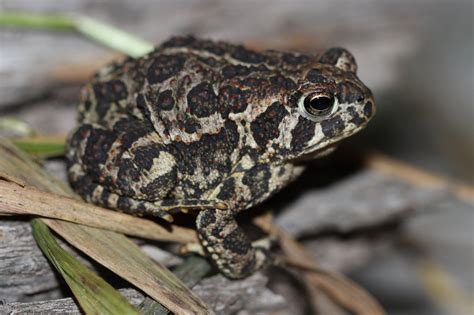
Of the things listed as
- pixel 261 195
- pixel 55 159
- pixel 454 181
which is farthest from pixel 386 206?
pixel 55 159

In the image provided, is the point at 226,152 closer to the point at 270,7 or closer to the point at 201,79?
the point at 201,79

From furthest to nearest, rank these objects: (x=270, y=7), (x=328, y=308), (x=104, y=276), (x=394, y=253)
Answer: (x=270, y=7)
(x=394, y=253)
(x=328, y=308)
(x=104, y=276)

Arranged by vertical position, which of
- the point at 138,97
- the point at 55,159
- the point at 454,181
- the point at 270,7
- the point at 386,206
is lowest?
the point at 55,159

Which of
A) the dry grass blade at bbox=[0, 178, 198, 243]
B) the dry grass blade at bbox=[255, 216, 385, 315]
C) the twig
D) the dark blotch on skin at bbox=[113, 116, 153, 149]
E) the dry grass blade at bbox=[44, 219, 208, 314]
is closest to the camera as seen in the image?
the dry grass blade at bbox=[44, 219, 208, 314]

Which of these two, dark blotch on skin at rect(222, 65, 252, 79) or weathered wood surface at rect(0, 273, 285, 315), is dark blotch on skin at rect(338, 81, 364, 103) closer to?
dark blotch on skin at rect(222, 65, 252, 79)

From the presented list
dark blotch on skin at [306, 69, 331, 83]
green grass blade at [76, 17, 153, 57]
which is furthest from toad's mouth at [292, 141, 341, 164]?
green grass blade at [76, 17, 153, 57]

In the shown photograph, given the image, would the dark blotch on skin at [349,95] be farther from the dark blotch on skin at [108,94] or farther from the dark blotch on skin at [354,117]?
the dark blotch on skin at [108,94]

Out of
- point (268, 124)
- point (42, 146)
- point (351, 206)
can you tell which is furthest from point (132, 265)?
point (351, 206)
